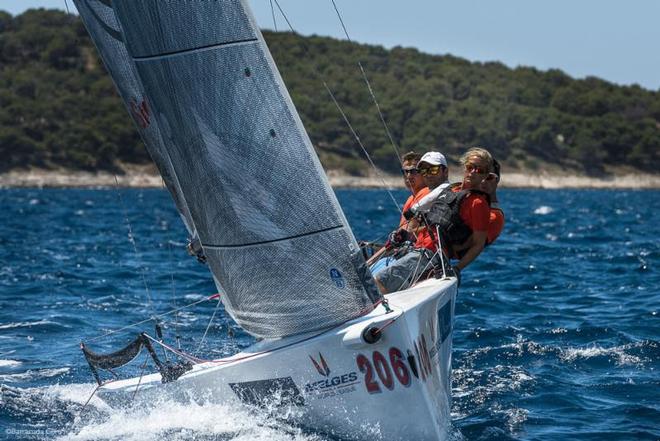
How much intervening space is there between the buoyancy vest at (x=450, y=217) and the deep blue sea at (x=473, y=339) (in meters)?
1.22

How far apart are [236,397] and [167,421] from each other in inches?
19.6

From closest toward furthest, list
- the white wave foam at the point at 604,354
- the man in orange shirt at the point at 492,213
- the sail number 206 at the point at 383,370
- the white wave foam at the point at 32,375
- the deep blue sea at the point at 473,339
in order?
the sail number 206 at the point at 383,370, the deep blue sea at the point at 473,339, the man in orange shirt at the point at 492,213, the white wave foam at the point at 32,375, the white wave foam at the point at 604,354

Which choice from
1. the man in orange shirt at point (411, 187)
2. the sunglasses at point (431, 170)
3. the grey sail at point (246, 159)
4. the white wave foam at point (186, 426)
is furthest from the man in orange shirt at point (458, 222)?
the white wave foam at point (186, 426)

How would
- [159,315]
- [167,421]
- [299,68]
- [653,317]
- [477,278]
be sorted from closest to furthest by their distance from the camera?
[167,421]
[653,317]
[159,315]
[477,278]
[299,68]

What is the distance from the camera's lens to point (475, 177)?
7.31 m

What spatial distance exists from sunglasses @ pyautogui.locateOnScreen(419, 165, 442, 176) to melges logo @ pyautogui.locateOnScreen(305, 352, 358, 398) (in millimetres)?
2046

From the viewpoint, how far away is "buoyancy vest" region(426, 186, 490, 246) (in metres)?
7.34

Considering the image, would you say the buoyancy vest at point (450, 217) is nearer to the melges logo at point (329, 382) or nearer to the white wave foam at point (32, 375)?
the melges logo at point (329, 382)

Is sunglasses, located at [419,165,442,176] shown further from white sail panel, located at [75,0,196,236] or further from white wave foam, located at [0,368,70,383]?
white wave foam, located at [0,368,70,383]

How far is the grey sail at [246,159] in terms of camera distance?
6.30 meters

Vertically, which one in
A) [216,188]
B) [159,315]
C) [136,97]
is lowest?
[159,315]

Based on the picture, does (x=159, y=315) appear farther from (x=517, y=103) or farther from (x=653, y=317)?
(x=517, y=103)

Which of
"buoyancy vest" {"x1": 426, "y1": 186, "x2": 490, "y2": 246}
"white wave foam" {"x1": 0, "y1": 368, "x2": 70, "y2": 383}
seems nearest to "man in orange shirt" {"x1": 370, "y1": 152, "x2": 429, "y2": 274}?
"buoyancy vest" {"x1": 426, "y1": 186, "x2": 490, "y2": 246}

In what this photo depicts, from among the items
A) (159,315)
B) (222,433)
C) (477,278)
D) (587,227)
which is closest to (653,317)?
(477,278)
